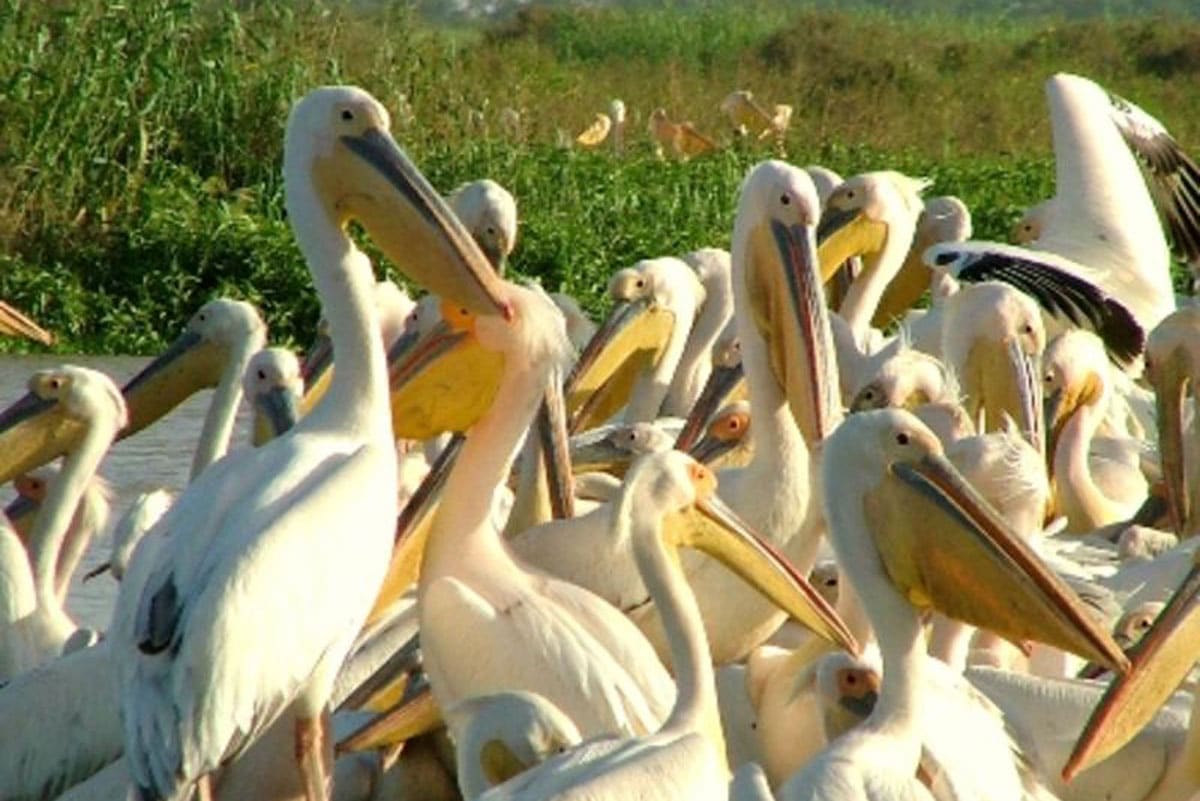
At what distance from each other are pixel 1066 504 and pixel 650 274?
3.71 ft

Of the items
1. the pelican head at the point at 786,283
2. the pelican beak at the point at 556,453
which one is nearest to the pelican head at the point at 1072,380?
the pelican head at the point at 786,283

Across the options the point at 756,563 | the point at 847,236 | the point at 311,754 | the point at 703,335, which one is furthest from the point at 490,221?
the point at 311,754

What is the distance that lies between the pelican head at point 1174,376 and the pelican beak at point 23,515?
2.52 metres

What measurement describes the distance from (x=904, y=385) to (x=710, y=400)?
105cm

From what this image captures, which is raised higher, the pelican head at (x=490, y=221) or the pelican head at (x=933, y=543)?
the pelican head at (x=933, y=543)

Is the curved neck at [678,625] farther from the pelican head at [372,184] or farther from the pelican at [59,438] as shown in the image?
the pelican at [59,438]

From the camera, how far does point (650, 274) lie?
7.89m

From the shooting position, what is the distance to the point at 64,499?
6184 millimetres

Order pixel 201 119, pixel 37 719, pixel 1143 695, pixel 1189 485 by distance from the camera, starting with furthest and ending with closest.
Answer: pixel 201 119, pixel 1189 485, pixel 37 719, pixel 1143 695

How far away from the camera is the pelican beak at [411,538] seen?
592 cm

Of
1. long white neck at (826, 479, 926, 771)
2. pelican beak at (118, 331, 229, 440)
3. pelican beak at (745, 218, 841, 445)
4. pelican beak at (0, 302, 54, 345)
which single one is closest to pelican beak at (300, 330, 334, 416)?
pelican beak at (118, 331, 229, 440)

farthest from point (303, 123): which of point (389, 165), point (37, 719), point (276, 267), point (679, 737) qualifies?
point (276, 267)

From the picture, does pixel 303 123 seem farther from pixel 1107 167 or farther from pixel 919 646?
pixel 1107 167

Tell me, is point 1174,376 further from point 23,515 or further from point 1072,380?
point 23,515
